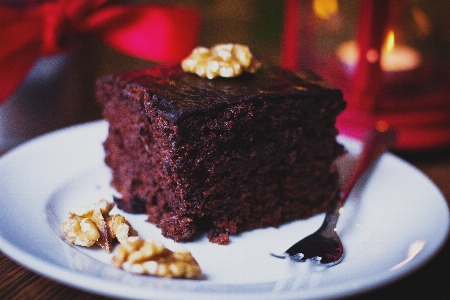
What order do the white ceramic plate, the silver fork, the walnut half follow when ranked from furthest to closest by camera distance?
the walnut half < the silver fork < the white ceramic plate

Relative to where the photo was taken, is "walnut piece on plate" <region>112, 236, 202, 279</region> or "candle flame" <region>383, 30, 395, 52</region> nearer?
"walnut piece on plate" <region>112, 236, 202, 279</region>

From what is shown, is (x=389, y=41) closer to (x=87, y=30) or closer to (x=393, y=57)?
(x=393, y=57)

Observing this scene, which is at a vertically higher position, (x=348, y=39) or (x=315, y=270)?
(x=348, y=39)

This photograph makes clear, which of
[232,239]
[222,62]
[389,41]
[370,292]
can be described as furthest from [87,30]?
[370,292]

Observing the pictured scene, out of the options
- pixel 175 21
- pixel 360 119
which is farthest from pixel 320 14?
pixel 175 21

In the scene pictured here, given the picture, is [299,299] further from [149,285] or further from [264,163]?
[264,163]

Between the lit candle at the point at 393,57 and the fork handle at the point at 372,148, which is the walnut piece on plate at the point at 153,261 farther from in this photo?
the lit candle at the point at 393,57

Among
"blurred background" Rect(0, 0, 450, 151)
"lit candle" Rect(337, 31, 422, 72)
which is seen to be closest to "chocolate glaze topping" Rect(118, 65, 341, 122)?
"blurred background" Rect(0, 0, 450, 151)

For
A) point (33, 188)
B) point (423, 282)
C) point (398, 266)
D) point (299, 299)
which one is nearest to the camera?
point (299, 299)

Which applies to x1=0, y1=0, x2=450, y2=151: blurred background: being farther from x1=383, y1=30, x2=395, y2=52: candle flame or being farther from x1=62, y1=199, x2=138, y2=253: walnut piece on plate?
x1=62, y1=199, x2=138, y2=253: walnut piece on plate
